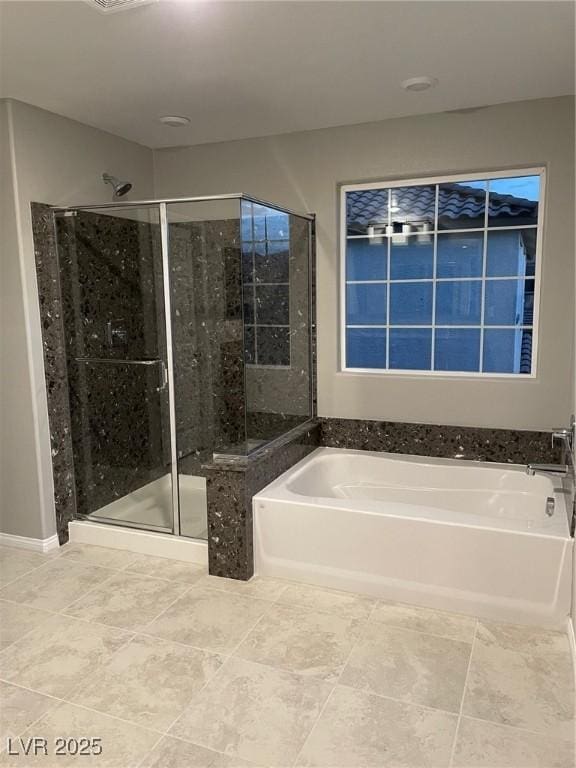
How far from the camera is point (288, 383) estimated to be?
3.54 m

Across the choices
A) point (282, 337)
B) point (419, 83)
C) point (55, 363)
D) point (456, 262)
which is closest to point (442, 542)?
point (282, 337)

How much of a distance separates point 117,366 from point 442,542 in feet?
6.92

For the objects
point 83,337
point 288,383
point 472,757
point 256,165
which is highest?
point 256,165

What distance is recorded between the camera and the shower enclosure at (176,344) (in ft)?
10.3

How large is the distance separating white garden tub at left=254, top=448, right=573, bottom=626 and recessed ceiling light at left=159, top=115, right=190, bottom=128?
6.75 feet

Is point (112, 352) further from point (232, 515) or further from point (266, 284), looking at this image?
point (232, 515)

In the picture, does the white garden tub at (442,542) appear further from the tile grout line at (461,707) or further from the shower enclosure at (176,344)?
the shower enclosure at (176,344)

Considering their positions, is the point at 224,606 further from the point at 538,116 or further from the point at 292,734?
the point at 538,116

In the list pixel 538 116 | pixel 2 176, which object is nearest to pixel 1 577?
pixel 2 176

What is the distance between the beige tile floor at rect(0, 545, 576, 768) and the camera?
184cm

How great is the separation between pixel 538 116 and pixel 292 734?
3.06m

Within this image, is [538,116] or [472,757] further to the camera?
[538,116]

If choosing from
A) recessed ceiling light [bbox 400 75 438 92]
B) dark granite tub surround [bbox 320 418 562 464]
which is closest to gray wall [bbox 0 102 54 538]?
dark granite tub surround [bbox 320 418 562 464]

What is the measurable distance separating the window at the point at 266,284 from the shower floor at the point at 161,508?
81 centimetres
